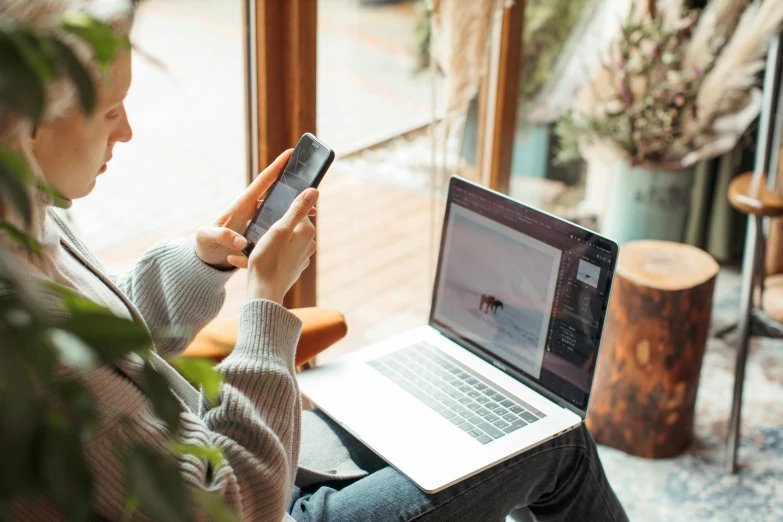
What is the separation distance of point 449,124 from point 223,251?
949 mm

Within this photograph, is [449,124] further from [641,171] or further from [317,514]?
[317,514]

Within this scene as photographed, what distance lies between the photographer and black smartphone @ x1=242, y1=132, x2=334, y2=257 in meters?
1.20

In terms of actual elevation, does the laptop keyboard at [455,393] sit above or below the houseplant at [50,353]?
below

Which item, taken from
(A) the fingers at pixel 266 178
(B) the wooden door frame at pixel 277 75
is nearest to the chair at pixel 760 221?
(B) the wooden door frame at pixel 277 75

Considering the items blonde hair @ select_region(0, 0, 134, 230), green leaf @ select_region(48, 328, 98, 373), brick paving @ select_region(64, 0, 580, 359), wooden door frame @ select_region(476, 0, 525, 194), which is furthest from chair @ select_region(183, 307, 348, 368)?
wooden door frame @ select_region(476, 0, 525, 194)

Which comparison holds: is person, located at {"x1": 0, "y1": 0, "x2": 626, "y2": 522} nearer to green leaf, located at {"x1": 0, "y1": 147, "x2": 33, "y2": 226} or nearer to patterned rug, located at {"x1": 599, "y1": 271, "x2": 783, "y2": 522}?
green leaf, located at {"x1": 0, "y1": 147, "x2": 33, "y2": 226}

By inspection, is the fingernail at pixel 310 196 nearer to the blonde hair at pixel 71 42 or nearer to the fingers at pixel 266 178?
the fingers at pixel 266 178

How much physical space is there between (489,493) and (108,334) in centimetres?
85

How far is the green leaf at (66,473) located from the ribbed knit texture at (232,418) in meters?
0.35

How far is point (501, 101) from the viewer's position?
248 cm

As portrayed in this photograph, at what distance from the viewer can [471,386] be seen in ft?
4.36

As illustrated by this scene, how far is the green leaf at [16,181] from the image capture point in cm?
39

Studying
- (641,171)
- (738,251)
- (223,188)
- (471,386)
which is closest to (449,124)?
(223,188)

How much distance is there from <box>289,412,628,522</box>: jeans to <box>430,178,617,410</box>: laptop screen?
101 mm
